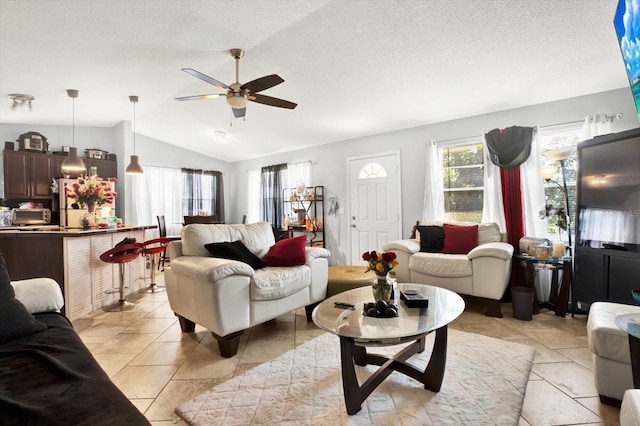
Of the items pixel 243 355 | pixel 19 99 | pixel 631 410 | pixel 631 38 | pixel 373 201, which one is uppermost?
pixel 19 99

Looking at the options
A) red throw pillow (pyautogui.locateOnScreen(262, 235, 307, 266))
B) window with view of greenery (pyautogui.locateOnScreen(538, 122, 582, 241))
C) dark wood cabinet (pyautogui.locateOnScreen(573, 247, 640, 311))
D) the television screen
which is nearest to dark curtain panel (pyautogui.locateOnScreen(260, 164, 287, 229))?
red throw pillow (pyautogui.locateOnScreen(262, 235, 307, 266))

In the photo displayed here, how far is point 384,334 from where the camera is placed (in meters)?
1.61

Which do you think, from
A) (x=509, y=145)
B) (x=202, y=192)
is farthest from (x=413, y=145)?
(x=202, y=192)

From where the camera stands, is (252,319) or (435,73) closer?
(252,319)

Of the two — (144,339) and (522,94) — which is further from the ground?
(522,94)

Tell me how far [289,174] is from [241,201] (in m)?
1.91

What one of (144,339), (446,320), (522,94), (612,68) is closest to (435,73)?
(522,94)

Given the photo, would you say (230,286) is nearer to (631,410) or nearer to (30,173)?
(631,410)

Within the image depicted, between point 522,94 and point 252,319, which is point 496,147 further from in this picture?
point 252,319

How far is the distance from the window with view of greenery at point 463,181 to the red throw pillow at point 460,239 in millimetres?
549

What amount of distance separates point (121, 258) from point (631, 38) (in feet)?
14.6

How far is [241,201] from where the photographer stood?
7.76 metres

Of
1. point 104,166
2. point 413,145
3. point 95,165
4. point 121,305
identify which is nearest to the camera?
point 121,305

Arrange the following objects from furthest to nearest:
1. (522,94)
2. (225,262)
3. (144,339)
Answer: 1. (522,94)
2. (144,339)
3. (225,262)
